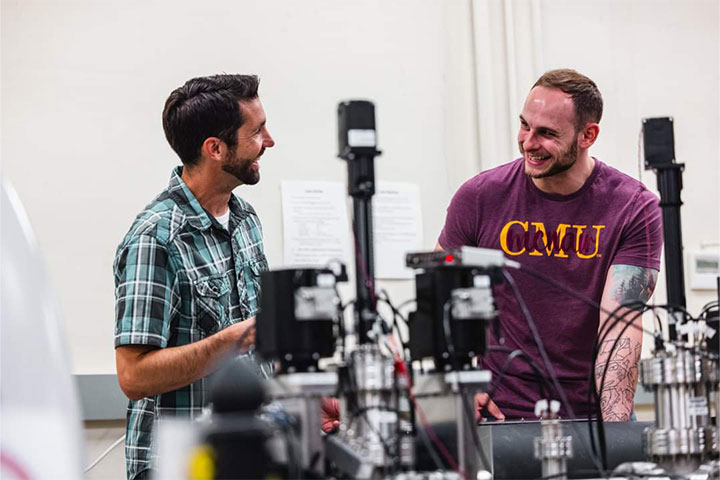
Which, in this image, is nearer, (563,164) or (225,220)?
(225,220)

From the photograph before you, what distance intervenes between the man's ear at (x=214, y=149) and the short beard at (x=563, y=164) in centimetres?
76

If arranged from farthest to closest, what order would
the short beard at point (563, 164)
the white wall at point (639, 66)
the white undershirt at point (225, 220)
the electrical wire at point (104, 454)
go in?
the white wall at point (639, 66), the electrical wire at point (104, 454), the short beard at point (563, 164), the white undershirt at point (225, 220)

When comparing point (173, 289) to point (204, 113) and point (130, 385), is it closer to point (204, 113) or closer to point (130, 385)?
point (130, 385)

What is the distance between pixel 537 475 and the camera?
4.88ft

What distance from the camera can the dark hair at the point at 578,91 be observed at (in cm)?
257

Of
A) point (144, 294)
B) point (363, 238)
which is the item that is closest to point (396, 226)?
point (144, 294)

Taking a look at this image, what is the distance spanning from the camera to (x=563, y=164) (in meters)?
2.47

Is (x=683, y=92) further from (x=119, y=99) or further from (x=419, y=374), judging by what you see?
(x=419, y=374)

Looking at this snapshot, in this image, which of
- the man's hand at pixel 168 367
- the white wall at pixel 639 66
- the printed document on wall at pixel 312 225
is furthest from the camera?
the white wall at pixel 639 66

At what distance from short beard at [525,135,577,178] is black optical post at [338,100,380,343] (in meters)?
1.27

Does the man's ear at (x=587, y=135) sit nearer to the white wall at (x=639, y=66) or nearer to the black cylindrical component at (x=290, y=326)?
the white wall at (x=639, y=66)

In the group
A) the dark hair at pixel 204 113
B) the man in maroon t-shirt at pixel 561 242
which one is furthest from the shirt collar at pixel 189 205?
the man in maroon t-shirt at pixel 561 242

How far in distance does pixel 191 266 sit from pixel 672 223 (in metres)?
1.07

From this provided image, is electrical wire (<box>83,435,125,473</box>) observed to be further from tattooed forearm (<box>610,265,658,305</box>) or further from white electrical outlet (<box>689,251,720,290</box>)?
white electrical outlet (<box>689,251,720,290</box>)
